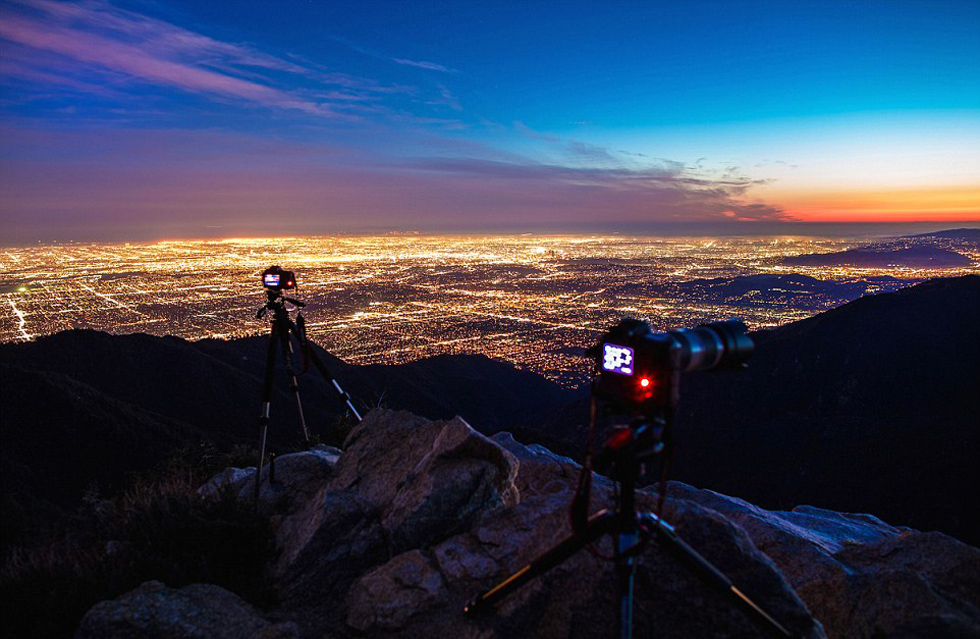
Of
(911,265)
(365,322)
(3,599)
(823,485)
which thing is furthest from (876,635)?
(911,265)

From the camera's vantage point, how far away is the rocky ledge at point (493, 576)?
109 inches

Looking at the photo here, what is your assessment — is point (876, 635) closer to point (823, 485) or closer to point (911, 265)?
point (823, 485)

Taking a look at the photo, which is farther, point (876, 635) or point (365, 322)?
point (365, 322)

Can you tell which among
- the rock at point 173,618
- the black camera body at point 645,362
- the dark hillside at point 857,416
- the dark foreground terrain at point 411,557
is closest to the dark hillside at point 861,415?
the dark hillside at point 857,416

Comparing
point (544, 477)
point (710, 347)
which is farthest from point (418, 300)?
point (710, 347)

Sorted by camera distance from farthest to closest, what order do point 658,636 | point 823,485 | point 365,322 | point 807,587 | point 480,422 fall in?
1. point 365,322
2. point 480,422
3. point 823,485
4. point 807,587
5. point 658,636

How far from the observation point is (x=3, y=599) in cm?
319

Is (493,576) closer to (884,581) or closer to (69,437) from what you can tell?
(884,581)

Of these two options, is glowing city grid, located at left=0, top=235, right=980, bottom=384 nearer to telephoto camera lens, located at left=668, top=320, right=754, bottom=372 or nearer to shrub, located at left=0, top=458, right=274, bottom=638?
shrub, located at left=0, top=458, right=274, bottom=638

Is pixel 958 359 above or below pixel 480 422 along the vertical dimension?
above

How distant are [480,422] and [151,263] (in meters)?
174

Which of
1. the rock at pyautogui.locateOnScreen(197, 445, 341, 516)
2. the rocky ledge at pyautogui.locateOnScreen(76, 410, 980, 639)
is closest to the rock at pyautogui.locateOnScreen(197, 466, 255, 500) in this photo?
the rock at pyautogui.locateOnScreen(197, 445, 341, 516)

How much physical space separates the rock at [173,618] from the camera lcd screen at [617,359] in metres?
2.56

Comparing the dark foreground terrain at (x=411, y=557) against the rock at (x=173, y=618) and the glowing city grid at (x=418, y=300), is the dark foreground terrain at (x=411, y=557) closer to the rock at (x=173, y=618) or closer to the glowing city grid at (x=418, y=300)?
the rock at (x=173, y=618)
